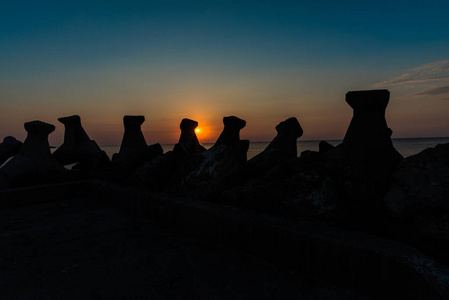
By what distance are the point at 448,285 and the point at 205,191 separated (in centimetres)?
228

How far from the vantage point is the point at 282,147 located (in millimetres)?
4312

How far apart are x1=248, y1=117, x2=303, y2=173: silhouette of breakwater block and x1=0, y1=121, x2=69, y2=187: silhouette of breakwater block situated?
373 centimetres

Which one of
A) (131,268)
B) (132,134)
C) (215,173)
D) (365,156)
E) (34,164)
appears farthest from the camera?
(132,134)

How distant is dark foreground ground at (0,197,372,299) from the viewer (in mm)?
1726

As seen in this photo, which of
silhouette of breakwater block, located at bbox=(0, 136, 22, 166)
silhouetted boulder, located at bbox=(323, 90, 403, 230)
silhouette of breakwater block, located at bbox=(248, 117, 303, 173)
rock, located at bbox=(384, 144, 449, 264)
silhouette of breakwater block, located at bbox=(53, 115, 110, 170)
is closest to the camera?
rock, located at bbox=(384, 144, 449, 264)

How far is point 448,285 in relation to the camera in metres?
1.44

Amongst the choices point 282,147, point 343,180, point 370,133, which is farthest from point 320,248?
point 282,147

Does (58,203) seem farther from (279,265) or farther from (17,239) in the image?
(279,265)

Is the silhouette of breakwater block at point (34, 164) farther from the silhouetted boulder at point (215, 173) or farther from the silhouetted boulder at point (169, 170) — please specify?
the silhouetted boulder at point (215, 173)

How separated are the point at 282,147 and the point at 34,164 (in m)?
4.34

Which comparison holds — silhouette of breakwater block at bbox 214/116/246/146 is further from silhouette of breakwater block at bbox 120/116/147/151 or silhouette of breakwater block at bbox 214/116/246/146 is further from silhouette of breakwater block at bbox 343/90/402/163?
silhouette of breakwater block at bbox 343/90/402/163

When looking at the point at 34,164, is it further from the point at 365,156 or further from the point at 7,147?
the point at 365,156

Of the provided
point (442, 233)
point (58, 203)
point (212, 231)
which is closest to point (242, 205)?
point (212, 231)

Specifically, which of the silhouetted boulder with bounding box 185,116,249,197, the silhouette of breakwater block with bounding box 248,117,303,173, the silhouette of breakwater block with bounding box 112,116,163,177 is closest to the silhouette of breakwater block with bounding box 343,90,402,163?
the silhouette of breakwater block with bounding box 248,117,303,173
